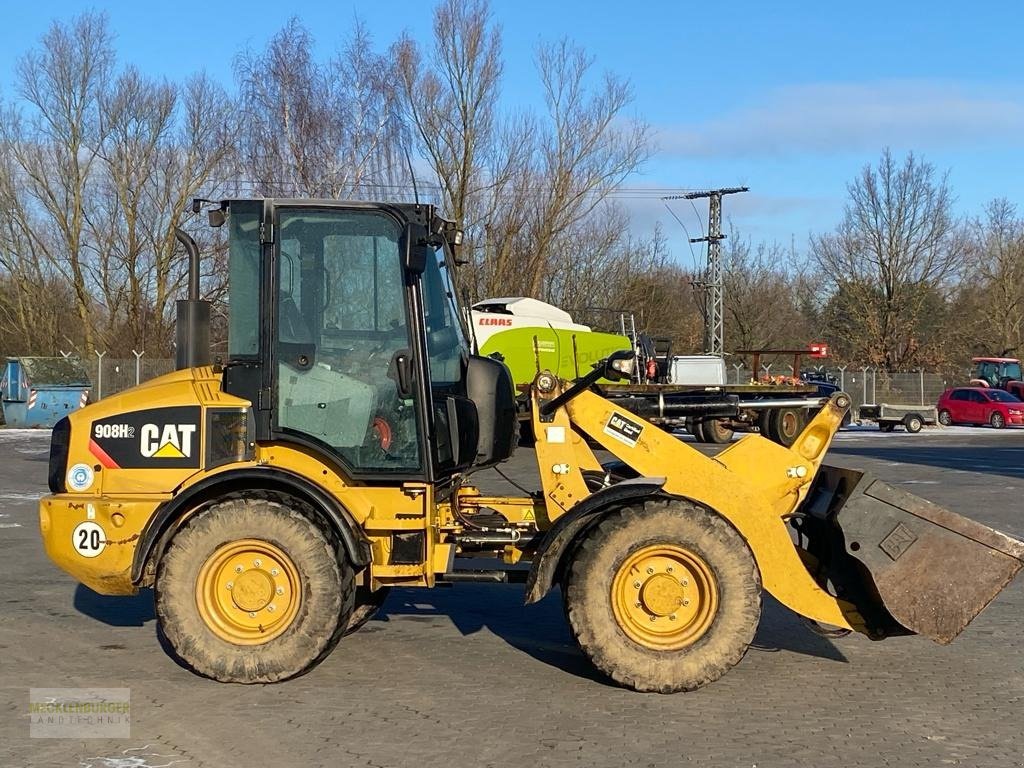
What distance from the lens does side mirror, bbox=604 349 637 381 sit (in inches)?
236

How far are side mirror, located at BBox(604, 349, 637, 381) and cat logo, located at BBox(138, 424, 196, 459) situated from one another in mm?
2392

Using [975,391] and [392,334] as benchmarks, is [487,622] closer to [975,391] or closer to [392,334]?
[392,334]

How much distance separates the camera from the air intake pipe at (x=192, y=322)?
6195mm

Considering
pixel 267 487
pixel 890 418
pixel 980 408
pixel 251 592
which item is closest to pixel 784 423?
pixel 267 487

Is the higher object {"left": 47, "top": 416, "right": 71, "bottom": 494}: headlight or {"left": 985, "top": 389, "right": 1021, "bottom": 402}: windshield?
{"left": 985, "top": 389, "right": 1021, "bottom": 402}: windshield

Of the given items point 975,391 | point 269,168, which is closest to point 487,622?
point 269,168

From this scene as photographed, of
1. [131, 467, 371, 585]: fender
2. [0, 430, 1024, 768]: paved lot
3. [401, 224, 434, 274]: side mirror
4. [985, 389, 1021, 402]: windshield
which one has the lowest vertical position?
[0, 430, 1024, 768]: paved lot

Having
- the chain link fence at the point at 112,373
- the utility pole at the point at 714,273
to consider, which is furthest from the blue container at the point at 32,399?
the utility pole at the point at 714,273

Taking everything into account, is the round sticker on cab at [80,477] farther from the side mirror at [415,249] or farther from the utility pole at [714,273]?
the utility pole at [714,273]

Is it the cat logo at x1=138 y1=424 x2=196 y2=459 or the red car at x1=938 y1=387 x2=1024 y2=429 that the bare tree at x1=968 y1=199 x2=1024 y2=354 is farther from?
the cat logo at x1=138 y1=424 x2=196 y2=459

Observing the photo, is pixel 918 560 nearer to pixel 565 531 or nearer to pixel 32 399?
pixel 565 531

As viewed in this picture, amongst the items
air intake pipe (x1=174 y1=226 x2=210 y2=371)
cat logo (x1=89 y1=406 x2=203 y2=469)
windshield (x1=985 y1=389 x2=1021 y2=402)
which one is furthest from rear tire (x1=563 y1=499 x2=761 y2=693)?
windshield (x1=985 y1=389 x2=1021 y2=402)

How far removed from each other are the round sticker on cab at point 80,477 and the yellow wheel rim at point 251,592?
0.90 metres

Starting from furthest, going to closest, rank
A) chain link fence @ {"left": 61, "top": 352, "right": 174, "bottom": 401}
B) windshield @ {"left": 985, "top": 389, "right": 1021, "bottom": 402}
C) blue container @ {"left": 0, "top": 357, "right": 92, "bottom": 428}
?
windshield @ {"left": 985, "top": 389, "right": 1021, "bottom": 402}, chain link fence @ {"left": 61, "top": 352, "right": 174, "bottom": 401}, blue container @ {"left": 0, "top": 357, "right": 92, "bottom": 428}
